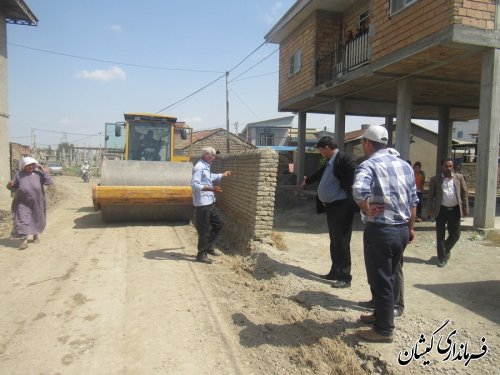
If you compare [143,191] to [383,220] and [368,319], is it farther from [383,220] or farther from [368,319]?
[383,220]

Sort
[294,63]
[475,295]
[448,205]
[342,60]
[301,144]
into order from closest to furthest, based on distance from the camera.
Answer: [475,295]
[448,205]
[342,60]
[294,63]
[301,144]

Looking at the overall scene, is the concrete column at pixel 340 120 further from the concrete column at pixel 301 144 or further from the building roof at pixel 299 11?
the concrete column at pixel 301 144

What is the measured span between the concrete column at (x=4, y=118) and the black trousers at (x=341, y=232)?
13779 mm

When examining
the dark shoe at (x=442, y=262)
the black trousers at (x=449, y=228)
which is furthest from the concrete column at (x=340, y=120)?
the dark shoe at (x=442, y=262)

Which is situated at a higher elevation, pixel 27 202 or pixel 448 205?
pixel 448 205

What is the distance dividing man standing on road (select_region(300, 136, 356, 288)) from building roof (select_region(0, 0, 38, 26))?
14.9m

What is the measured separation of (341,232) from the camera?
15.4 feet

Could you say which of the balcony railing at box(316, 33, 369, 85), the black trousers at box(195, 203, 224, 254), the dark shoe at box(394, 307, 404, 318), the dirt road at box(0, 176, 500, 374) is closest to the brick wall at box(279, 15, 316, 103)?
the balcony railing at box(316, 33, 369, 85)

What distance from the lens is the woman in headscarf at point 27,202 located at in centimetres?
686

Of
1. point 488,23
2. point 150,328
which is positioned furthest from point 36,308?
point 488,23

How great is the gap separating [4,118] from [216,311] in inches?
566

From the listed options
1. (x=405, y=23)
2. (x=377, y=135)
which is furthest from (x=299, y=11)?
(x=377, y=135)

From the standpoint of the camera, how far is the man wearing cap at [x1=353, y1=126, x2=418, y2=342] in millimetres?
3135

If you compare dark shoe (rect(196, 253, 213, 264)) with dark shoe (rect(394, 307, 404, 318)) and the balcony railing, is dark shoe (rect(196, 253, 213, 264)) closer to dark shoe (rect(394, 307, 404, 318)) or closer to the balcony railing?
dark shoe (rect(394, 307, 404, 318))
